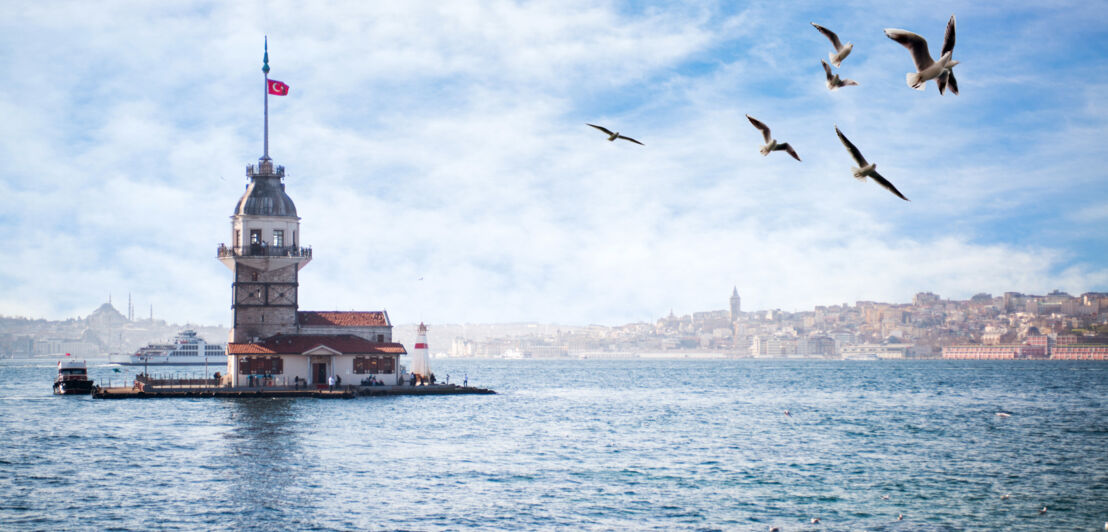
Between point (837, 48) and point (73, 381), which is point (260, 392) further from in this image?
point (837, 48)

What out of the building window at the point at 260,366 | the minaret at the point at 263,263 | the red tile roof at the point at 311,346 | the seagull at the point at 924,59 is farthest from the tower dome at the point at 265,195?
the seagull at the point at 924,59

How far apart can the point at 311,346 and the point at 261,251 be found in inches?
325

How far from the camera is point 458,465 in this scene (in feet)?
124

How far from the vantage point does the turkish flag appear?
76062mm

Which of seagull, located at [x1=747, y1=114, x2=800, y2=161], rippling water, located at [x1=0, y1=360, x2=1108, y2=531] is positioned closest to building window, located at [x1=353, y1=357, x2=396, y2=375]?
rippling water, located at [x1=0, y1=360, x2=1108, y2=531]

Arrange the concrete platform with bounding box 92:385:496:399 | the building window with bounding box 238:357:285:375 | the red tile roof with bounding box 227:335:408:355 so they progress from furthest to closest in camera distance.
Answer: the red tile roof with bounding box 227:335:408:355, the building window with bounding box 238:357:285:375, the concrete platform with bounding box 92:385:496:399

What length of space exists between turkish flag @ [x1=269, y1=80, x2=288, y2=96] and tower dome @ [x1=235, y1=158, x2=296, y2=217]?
5.35 meters

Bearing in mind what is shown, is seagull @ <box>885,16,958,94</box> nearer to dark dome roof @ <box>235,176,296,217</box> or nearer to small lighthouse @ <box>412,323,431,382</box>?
small lighthouse @ <box>412,323,431,382</box>

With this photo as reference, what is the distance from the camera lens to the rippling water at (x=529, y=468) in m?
28.1

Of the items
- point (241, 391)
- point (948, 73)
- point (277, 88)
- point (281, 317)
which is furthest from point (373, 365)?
point (948, 73)

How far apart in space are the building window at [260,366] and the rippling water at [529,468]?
138 inches

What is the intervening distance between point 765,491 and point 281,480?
16.0m

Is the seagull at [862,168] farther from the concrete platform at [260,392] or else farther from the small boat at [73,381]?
the small boat at [73,381]

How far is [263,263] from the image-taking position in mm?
72188
